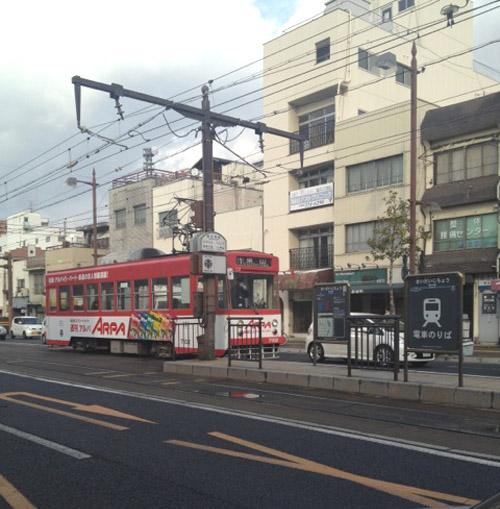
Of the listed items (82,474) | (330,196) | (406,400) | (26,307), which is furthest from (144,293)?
(26,307)

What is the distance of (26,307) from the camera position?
61719 mm

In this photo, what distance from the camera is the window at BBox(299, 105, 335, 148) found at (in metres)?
34.5

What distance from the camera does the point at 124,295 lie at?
67.9 ft

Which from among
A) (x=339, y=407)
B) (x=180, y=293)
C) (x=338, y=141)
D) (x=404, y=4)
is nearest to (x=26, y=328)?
(x=338, y=141)

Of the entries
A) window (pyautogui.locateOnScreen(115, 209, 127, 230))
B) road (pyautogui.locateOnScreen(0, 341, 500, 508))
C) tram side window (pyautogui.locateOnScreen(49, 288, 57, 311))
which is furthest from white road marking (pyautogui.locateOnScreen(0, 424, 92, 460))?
window (pyautogui.locateOnScreen(115, 209, 127, 230))

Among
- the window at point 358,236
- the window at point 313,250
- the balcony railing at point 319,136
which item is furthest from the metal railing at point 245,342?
the balcony railing at point 319,136

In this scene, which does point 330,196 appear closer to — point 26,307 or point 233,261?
point 233,261

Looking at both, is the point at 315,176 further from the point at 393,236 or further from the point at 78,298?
the point at 78,298

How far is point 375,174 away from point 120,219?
957 inches

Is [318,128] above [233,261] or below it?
above

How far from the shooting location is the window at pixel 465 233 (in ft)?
85.9

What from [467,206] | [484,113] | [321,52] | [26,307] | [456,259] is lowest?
[26,307]

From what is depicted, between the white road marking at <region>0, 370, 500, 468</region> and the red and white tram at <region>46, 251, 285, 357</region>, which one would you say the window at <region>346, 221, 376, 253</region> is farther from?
the white road marking at <region>0, 370, 500, 468</region>

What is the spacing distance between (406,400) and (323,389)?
1.90 m
